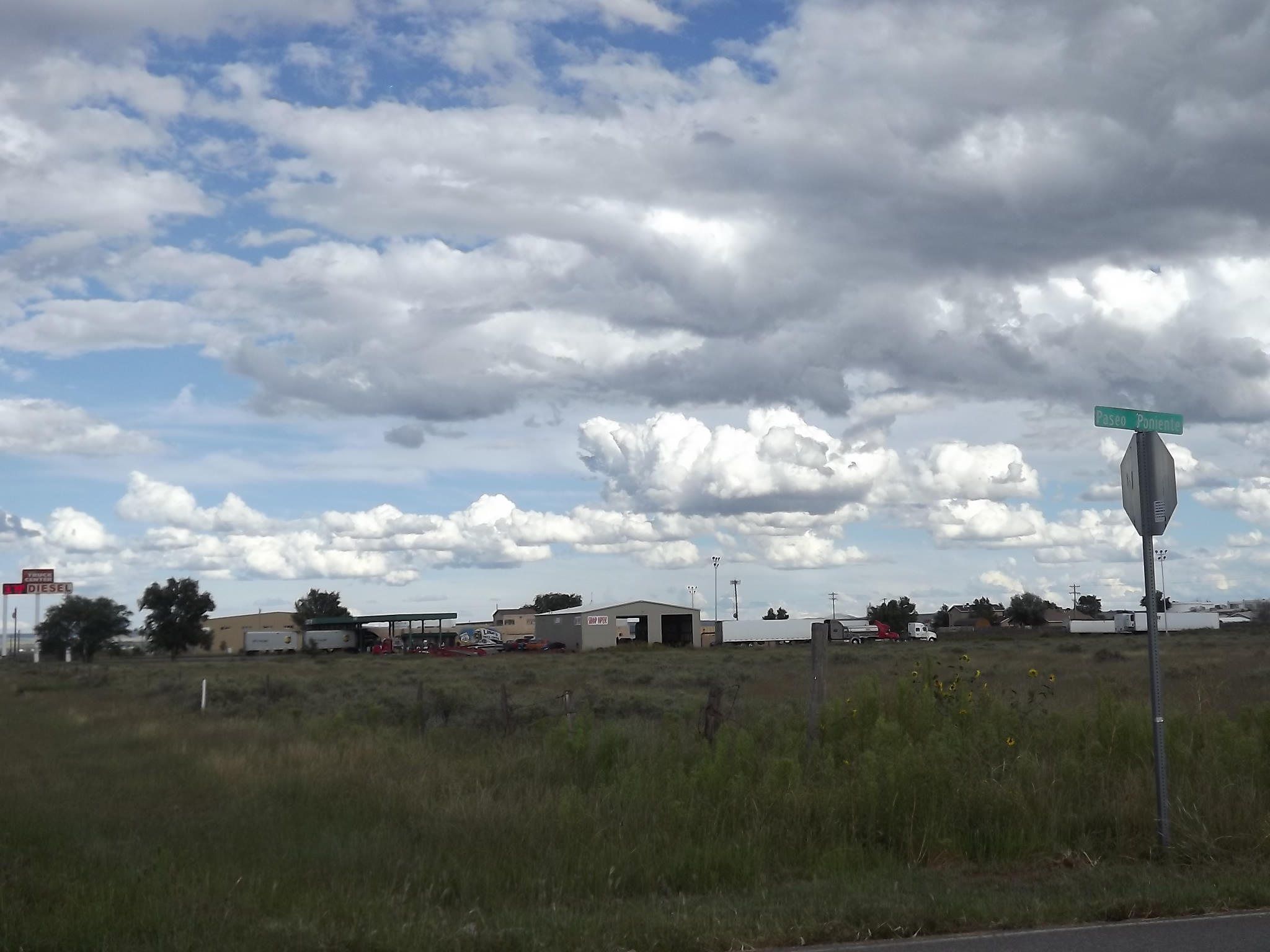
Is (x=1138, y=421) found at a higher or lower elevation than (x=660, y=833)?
higher

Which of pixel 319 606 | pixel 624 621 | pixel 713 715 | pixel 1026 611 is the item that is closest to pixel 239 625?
pixel 319 606

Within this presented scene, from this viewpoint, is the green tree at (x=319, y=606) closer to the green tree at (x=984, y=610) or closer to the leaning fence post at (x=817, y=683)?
the green tree at (x=984, y=610)

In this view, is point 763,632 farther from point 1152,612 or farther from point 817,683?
point 1152,612

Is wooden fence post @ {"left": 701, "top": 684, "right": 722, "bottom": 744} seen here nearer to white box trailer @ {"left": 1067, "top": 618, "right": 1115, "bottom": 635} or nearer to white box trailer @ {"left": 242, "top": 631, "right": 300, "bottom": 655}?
white box trailer @ {"left": 242, "top": 631, "right": 300, "bottom": 655}

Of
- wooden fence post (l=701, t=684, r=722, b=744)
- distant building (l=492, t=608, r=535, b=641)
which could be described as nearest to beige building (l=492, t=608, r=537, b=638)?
distant building (l=492, t=608, r=535, b=641)

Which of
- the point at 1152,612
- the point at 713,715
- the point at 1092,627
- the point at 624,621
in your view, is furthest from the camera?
the point at 1092,627

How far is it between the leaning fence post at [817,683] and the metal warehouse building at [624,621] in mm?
80251

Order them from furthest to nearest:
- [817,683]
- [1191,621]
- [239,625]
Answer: [239,625] < [1191,621] < [817,683]

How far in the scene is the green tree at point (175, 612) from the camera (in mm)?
105875

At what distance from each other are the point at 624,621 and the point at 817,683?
87183 mm

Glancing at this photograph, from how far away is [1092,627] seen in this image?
115438 mm

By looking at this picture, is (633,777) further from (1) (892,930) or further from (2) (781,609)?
(2) (781,609)

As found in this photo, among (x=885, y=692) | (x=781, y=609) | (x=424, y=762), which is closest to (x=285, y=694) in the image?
(x=424, y=762)

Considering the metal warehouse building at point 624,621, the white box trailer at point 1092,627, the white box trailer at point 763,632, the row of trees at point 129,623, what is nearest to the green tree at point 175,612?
the row of trees at point 129,623
